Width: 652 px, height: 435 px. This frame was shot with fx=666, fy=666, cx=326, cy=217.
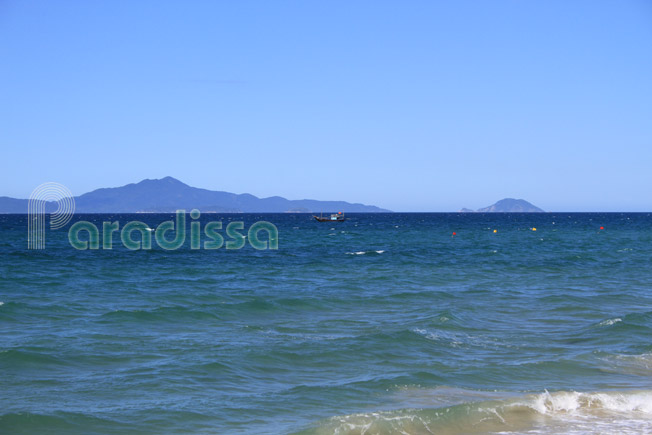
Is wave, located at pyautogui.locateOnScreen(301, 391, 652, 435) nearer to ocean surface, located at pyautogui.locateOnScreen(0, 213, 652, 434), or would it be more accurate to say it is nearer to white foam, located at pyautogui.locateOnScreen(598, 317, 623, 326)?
ocean surface, located at pyautogui.locateOnScreen(0, 213, 652, 434)

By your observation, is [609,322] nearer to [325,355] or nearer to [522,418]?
[325,355]

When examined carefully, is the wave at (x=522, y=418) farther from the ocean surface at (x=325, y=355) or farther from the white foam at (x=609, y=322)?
the white foam at (x=609, y=322)

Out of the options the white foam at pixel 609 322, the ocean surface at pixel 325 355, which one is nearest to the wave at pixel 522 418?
the ocean surface at pixel 325 355

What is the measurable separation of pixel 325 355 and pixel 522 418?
198 inches

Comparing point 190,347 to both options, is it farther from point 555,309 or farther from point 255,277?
point 255,277

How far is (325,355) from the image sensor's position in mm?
14508

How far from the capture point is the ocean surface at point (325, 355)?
10.6 meters

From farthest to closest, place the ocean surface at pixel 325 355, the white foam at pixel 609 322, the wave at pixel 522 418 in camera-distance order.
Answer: the white foam at pixel 609 322, the ocean surface at pixel 325 355, the wave at pixel 522 418

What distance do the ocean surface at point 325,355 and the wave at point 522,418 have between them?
0.11 feet

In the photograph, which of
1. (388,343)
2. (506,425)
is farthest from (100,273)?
(506,425)

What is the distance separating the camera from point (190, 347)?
1523cm

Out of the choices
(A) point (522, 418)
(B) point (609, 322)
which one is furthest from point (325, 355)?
(B) point (609, 322)

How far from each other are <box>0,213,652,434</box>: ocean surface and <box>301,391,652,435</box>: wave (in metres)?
0.03

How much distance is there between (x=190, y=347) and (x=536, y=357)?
7707mm
